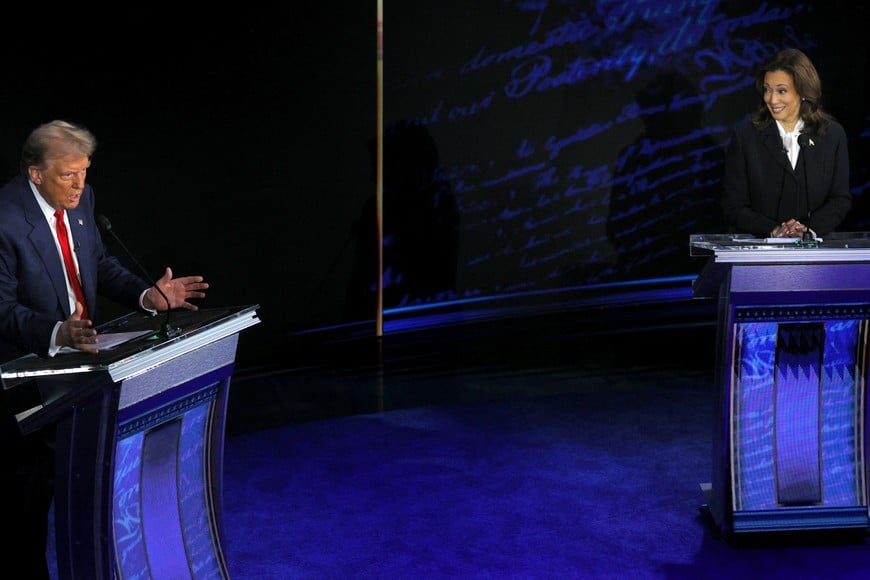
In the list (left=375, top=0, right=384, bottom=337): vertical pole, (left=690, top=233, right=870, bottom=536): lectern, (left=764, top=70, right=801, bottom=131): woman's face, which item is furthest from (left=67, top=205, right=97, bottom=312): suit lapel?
(left=375, top=0, right=384, bottom=337): vertical pole

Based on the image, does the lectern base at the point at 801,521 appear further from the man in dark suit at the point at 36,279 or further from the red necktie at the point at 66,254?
the red necktie at the point at 66,254

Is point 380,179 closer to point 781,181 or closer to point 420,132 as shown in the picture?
point 420,132

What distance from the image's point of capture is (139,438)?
7.49ft

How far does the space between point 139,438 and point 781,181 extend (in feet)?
7.56

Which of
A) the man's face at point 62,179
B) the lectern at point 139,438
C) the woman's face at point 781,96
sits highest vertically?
the woman's face at point 781,96

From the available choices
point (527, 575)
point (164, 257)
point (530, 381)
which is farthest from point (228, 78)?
point (527, 575)

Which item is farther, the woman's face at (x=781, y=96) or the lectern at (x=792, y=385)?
the woman's face at (x=781, y=96)

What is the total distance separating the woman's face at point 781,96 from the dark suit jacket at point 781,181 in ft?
0.22

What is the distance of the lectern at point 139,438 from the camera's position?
208 centimetres

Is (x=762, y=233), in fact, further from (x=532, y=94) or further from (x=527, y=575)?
(x=532, y=94)

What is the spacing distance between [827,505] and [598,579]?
793 mm

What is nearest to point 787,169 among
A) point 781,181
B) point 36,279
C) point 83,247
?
point 781,181

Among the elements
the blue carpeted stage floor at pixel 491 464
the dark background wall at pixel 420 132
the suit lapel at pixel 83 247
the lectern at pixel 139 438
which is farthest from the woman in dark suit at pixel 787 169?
the suit lapel at pixel 83 247

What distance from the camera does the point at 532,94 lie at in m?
5.16
